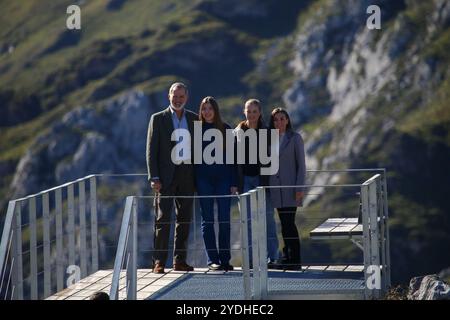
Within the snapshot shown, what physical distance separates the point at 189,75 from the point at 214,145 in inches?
6851

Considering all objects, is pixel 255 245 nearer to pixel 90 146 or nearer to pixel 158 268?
pixel 158 268

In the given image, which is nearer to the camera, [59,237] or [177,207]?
[59,237]

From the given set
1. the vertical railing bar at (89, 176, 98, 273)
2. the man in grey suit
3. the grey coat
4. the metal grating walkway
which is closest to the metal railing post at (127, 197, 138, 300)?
the metal grating walkway

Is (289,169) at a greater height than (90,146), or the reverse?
(90,146)

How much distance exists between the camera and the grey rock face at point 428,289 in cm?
1378

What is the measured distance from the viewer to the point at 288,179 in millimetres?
15930

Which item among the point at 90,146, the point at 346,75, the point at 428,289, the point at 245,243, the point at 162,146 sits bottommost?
the point at 428,289

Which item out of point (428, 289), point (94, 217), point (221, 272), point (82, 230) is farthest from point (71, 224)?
point (428, 289)

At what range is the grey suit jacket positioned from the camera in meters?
15.9

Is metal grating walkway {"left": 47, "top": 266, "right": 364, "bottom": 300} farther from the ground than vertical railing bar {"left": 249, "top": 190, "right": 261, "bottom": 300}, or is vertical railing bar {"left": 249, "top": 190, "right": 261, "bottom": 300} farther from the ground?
vertical railing bar {"left": 249, "top": 190, "right": 261, "bottom": 300}

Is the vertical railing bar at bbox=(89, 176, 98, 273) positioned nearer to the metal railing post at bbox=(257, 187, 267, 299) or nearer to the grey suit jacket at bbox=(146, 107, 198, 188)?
the grey suit jacket at bbox=(146, 107, 198, 188)

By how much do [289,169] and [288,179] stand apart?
0.44 ft

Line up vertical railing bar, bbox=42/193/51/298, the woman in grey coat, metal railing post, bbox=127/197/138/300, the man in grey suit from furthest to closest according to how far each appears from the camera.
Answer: the man in grey suit < the woman in grey coat < vertical railing bar, bbox=42/193/51/298 < metal railing post, bbox=127/197/138/300
